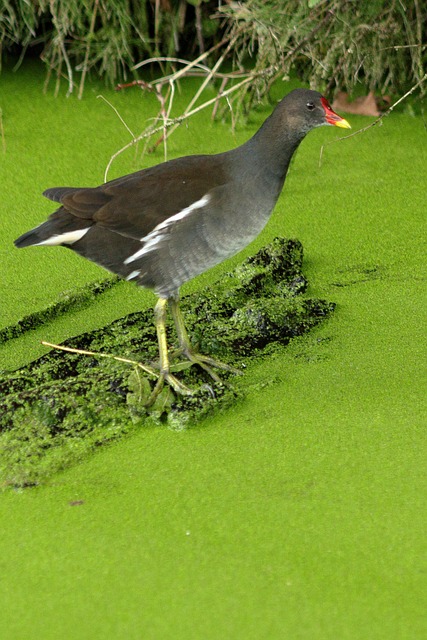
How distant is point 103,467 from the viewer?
1.71 meters

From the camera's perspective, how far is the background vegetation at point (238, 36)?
2.98m

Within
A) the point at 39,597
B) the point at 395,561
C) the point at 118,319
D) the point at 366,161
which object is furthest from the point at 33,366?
the point at 366,161

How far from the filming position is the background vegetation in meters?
2.98

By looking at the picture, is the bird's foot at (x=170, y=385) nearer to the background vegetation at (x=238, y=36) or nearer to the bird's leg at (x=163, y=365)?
the bird's leg at (x=163, y=365)

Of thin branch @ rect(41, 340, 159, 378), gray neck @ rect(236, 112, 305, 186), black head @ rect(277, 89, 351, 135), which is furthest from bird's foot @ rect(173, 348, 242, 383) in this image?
black head @ rect(277, 89, 351, 135)

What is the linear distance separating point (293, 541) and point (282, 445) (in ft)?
0.95

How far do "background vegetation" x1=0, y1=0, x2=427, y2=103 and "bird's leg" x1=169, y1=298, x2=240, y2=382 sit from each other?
42.7 inches

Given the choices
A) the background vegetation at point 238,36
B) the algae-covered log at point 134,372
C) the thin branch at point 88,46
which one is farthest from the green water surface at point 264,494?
the thin branch at point 88,46

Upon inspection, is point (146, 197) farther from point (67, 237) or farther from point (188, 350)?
point (188, 350)

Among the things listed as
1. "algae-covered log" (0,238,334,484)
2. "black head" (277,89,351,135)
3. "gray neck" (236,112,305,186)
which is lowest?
"algae-covered log" (0,238,334,484)

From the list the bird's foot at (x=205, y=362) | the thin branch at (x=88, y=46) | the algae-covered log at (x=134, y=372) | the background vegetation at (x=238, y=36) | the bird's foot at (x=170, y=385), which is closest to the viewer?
the algae-covered log at (x=134, y=372)

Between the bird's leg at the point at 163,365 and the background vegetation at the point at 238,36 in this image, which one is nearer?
the bird's leg at the point at 163,365

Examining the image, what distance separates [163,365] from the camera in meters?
1.99

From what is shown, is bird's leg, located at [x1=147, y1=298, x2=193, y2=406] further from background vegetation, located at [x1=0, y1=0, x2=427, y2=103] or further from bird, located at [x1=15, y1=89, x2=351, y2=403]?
background vegetation, located at [x1=0, y1=0, x2=427, y2=103]
